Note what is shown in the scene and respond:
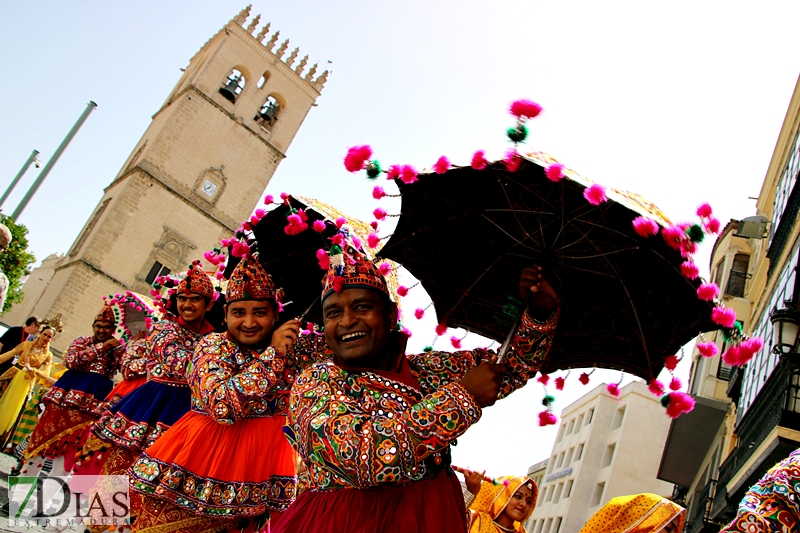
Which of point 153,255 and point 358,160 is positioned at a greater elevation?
point 153,255

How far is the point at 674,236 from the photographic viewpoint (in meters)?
2.46

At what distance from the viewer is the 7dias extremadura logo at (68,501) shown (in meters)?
4.17

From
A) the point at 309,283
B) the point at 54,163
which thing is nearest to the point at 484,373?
the point at 309,283

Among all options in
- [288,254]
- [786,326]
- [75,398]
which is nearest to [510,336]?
[288,254]

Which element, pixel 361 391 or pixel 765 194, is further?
pixel 765 194

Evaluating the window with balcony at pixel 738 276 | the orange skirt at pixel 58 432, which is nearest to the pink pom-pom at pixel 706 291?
the orange skirt at pixel 58 432

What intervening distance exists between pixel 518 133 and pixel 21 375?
9688mm

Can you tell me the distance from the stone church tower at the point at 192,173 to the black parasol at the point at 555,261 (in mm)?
34469

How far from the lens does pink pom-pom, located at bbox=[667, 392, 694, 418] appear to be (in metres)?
2.90

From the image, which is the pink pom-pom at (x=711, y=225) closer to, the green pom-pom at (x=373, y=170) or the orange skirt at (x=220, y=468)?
the green pom-pom at (x=373, y=170)

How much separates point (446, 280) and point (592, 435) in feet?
139

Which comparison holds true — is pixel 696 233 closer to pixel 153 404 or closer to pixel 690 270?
pixel 690 270

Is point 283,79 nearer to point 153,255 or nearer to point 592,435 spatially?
point 153,255

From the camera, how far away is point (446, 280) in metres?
3.61
